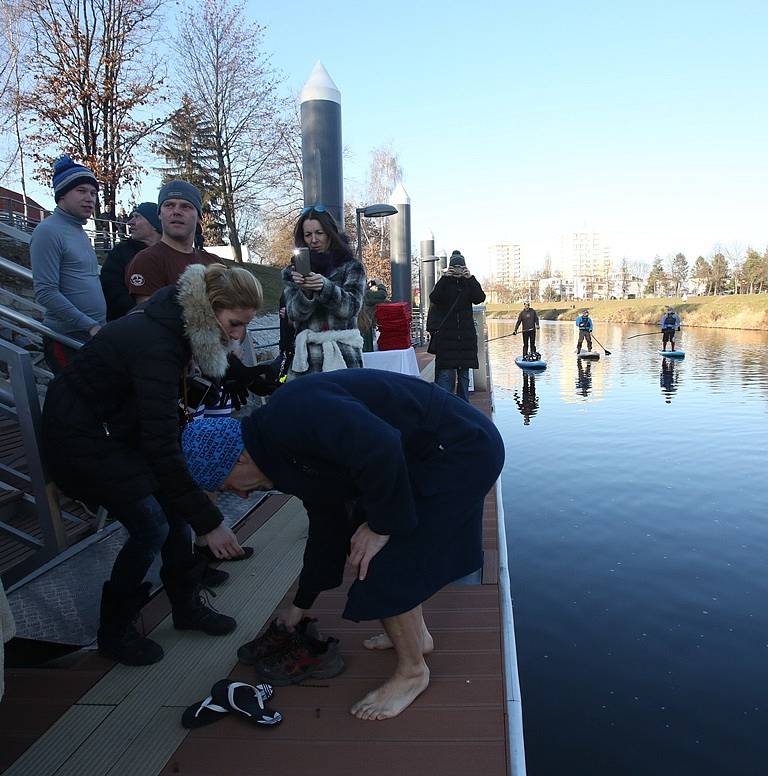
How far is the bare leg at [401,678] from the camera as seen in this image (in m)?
2.29

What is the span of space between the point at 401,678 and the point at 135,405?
1420 mm

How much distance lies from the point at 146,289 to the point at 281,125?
25.8 meters

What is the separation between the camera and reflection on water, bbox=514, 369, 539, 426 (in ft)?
37.4

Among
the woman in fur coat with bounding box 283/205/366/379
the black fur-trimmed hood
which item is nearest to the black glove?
the woman in fur coat with bounding box 283/205/366/379

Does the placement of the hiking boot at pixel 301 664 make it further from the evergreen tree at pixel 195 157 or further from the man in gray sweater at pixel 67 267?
the evergreen tree at pixel 195 157

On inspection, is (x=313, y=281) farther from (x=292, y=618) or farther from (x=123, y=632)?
(x=123, y=632)

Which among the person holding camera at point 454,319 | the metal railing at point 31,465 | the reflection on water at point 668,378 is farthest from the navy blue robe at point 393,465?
the reflection on water at point 668,378

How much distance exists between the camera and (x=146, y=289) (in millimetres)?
3229

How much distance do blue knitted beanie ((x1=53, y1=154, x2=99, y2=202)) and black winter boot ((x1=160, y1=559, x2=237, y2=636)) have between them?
209 cm

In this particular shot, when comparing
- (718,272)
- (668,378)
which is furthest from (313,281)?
(718,272)

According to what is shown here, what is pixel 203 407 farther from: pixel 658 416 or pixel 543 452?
pixel 658 416

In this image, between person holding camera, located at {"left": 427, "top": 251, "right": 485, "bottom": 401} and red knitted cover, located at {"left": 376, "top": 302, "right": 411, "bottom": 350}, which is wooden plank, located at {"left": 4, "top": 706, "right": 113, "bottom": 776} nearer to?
person holding camera, located at {"left": 427, "top": 251, "right": 485, "bottom": 401}

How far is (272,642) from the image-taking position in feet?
8.64

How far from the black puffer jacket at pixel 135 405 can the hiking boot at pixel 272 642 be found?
27.5 inches
